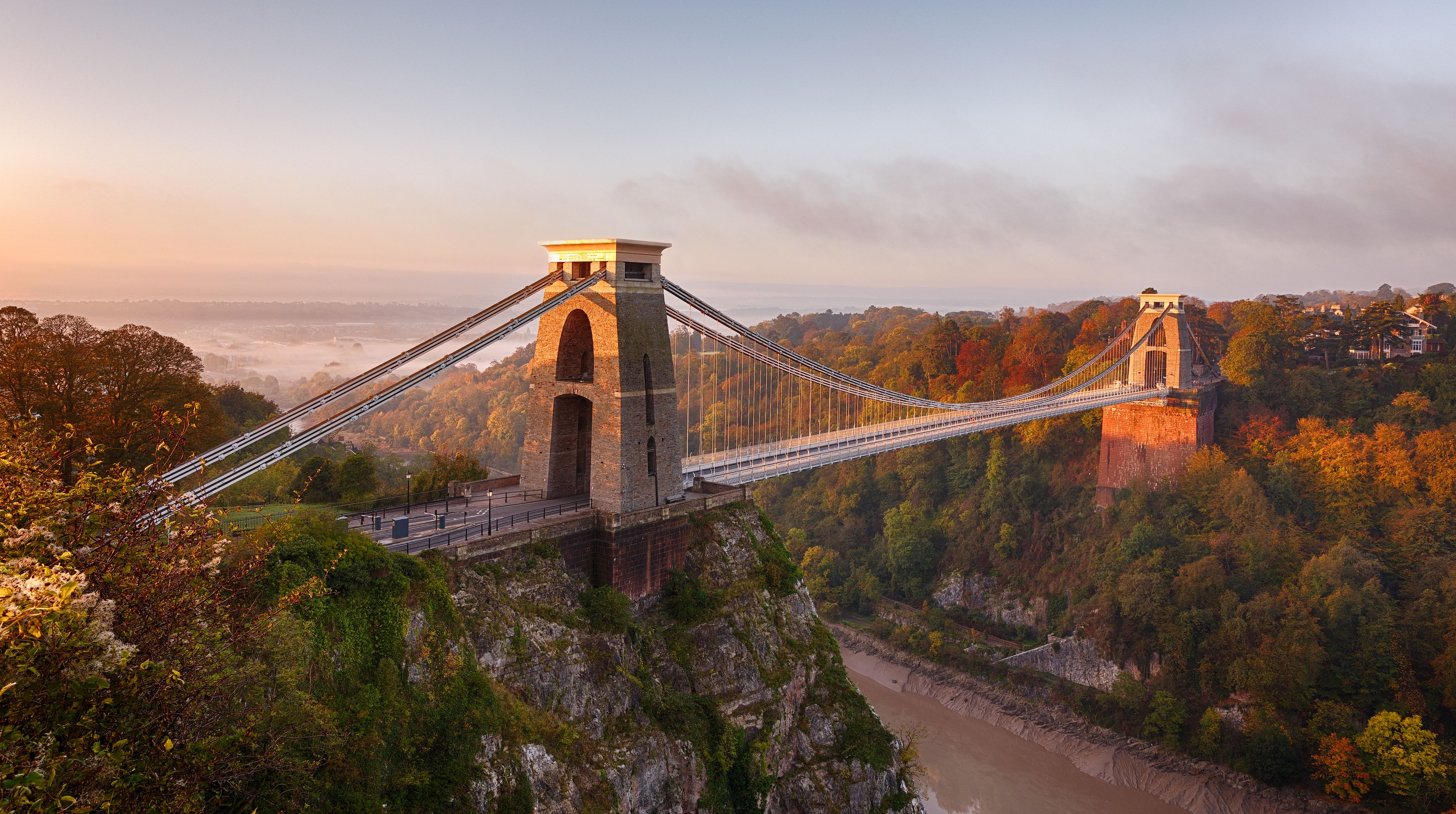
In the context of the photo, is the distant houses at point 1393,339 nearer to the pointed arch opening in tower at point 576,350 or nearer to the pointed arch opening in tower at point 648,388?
the pointed arch opening in tower at point 648,388

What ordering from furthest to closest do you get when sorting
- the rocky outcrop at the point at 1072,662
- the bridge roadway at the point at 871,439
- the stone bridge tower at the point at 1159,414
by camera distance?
the stone bridge tower at the point at 1159,414 → the rocky outcrop at the point at 1072,662 → the bridge roadway at the point at 871,439

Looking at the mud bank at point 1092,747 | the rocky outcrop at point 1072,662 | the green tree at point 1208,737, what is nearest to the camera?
the mud bank at point 1092,747

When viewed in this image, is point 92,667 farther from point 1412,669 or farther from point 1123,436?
point 1123,436

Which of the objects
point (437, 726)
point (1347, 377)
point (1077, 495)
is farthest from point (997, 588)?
point (437, 726)

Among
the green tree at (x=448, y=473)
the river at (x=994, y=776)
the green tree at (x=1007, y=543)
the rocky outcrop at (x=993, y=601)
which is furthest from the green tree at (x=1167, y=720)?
the green tree at (x=448, y=473)

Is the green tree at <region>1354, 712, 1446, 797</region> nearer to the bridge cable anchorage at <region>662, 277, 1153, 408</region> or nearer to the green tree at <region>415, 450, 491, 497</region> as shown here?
the bridge cable anchorage at <region>662, 277, 1153, 408</region>
